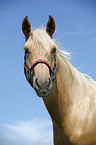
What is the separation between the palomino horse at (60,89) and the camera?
5352 mm

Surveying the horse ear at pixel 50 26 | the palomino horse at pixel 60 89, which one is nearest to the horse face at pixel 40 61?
the palomino horse at pixel 60 89

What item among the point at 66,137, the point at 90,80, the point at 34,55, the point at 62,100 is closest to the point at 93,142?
the point at 66,137

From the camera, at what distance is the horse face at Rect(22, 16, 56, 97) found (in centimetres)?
511

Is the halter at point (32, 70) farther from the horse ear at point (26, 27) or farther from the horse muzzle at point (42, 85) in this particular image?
the horse ear at point (26, 27)

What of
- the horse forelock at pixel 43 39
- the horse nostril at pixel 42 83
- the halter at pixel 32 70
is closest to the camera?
the horse nostril at pixel 42 83

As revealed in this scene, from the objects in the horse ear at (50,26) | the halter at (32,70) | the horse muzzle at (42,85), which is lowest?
the horse muzzle at (42,85)

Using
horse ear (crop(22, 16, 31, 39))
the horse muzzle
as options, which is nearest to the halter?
the horse muzzle

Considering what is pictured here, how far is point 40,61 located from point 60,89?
39.9 inches

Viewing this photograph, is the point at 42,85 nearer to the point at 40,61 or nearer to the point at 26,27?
the point at 40,61

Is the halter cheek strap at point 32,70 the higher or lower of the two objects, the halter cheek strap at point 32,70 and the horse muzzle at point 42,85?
the higher

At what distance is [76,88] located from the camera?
6148mm

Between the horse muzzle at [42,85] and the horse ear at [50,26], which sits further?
the horse ear at [50,26]

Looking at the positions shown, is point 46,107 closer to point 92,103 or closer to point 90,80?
point 92,103

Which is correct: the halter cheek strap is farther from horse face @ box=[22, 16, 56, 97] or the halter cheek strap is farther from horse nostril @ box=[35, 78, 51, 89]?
horse nostril @ box=[35, 78, 51, 89]
